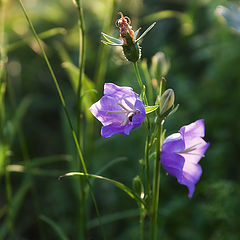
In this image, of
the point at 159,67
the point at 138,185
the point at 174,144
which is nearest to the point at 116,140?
the point at 159,67

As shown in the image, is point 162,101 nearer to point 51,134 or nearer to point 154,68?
point 154,68

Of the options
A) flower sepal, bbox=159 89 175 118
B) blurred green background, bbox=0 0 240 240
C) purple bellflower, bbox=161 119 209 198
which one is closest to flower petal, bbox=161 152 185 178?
purple bellflower, bbox=161 119 209 198

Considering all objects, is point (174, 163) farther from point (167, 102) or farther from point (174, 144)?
point (167, 102)

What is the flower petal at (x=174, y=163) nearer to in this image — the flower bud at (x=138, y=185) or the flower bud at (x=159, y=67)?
the flower bud at (x=138, y=185)

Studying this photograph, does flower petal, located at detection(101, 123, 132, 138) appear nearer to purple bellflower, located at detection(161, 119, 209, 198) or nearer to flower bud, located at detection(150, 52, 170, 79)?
purple bellflower, located at detection(161, 119, 209, 198)

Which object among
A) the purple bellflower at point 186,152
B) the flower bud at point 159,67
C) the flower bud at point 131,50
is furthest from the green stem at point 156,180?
the flower bud at point 159,67

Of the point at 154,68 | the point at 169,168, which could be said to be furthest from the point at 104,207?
the point at 169,168
